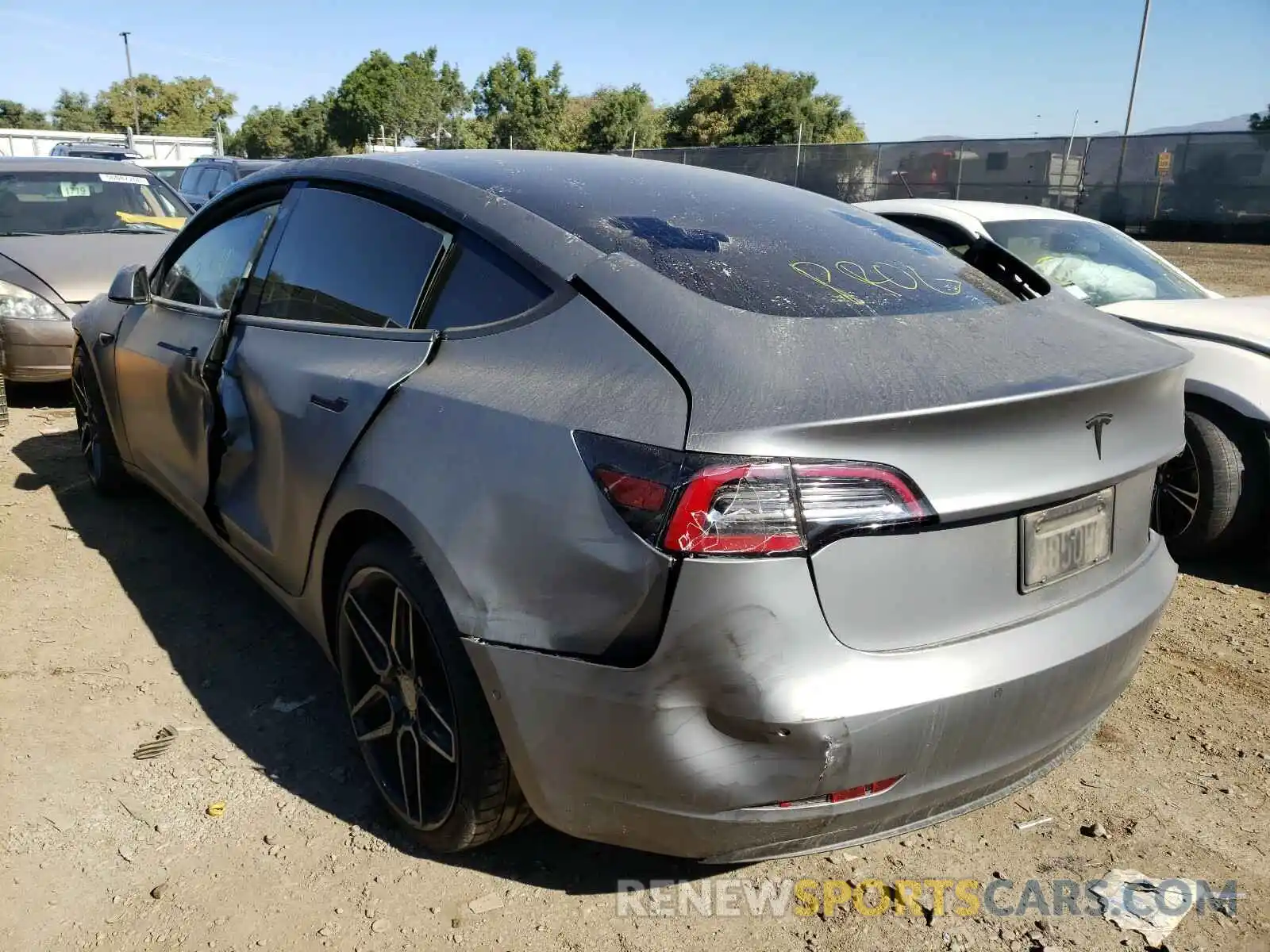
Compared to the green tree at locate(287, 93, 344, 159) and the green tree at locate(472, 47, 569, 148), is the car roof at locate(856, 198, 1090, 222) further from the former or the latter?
the green tree at locate(287, 93, 344, 159)

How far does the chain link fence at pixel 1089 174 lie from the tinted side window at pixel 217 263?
2103 cm

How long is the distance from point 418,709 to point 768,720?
1.00 metres

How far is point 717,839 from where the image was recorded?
196cm

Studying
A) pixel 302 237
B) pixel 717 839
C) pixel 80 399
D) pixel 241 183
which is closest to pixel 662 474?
pixel 717 839

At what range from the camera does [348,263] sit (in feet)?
9.42

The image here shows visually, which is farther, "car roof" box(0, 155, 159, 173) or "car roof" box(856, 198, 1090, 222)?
"car roof" box(0, 155, 159, 173)

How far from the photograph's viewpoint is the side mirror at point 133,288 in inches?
165

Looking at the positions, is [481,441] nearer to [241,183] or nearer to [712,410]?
[712,410]

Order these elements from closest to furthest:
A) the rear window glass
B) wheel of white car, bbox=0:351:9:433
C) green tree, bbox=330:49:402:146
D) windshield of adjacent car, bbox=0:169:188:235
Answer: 1. the rear window glass
2. wheel of white car, bbox=0:351:9:433
3. windshield of adjacent car, bbox=0:169:188:235
4. green tree, bbox=330:49:402:146

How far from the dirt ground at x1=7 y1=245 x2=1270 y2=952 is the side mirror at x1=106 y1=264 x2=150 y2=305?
1.28 m

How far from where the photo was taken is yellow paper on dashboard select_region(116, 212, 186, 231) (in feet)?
27.7

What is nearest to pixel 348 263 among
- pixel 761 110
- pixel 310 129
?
pixel 761 110

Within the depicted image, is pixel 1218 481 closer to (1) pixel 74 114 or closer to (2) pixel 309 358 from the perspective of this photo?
(2) pixel 309 358

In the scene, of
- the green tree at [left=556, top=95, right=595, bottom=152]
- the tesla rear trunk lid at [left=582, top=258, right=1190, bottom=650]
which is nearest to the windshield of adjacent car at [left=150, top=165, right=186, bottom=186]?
the tesla rear trunk lid at [left=582, top=258, right=1190, bottom=650]
